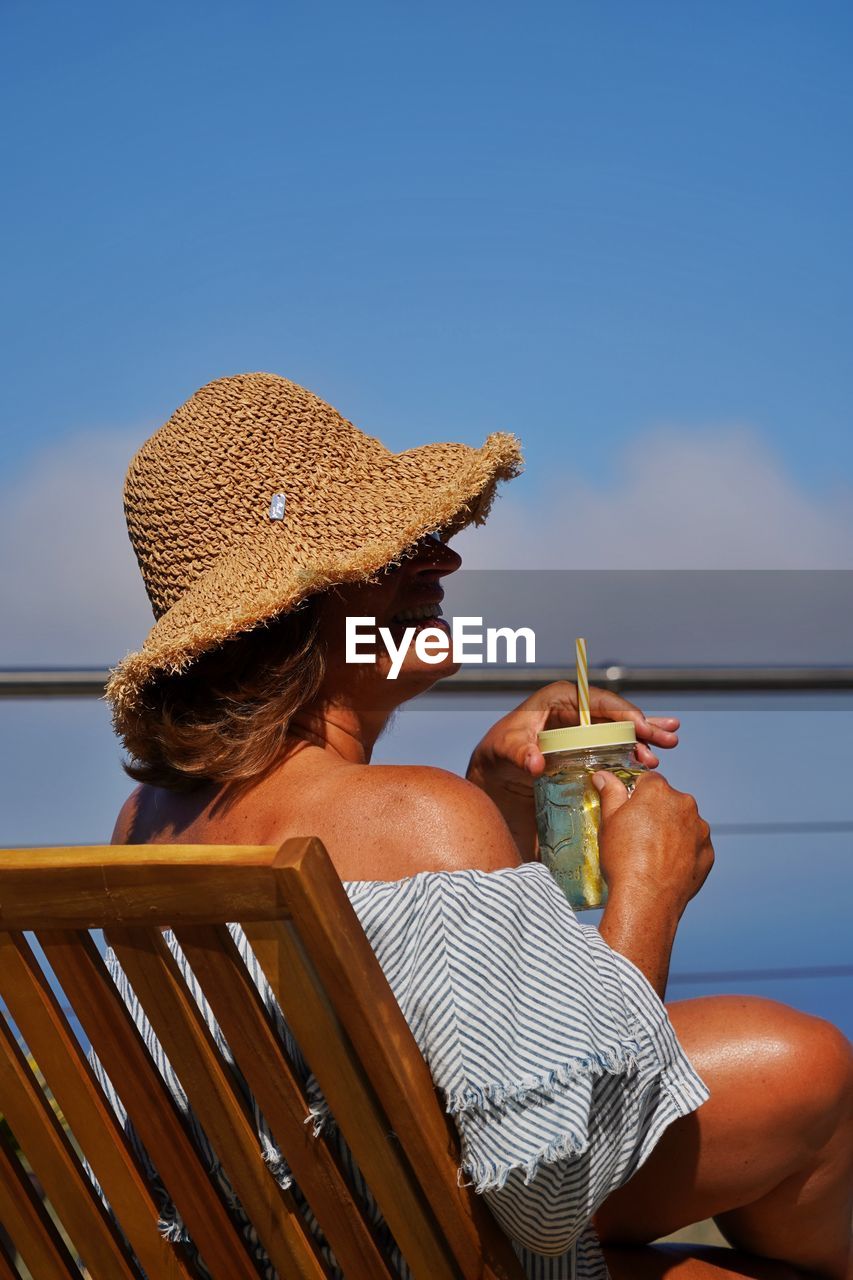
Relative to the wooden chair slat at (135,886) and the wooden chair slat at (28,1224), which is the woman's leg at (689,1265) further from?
the wooden chair slat at (135,886)

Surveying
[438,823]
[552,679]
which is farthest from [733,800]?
[438,823]

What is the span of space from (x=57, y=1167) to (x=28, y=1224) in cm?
8

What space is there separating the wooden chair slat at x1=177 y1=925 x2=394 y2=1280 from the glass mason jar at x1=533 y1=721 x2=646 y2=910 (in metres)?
0.44

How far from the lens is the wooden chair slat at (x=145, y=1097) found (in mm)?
946

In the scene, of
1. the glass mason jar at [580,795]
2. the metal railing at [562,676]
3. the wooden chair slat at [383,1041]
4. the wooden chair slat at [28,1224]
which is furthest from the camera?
the metal railing at [562,676]

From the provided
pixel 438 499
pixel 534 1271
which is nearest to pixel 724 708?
pixel 438 499

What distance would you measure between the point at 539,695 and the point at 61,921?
1.12m

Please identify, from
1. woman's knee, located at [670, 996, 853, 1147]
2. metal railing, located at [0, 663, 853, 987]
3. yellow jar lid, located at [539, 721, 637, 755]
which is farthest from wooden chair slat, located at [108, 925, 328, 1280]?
metal railing, located at [0, 663, 853, 987]

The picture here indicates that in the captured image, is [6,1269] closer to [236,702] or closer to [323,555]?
[236,702]

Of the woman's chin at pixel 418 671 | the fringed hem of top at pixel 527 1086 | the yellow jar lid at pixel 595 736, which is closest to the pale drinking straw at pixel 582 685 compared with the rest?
the yellow jar lid at pixel 595 736

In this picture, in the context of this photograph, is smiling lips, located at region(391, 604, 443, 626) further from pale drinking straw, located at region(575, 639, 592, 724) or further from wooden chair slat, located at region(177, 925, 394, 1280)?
wooden chair slat, located at region(177, 925, 394, 1280)

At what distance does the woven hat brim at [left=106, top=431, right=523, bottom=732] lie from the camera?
53.7 inches

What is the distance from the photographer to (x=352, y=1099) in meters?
0.92

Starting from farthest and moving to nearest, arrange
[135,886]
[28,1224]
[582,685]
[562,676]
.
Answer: [562,676]
[582,685]
[28,1224]
[135,886]
